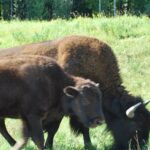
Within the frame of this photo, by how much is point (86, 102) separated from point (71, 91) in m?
0.23

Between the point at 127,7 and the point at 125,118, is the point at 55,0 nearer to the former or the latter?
the point at 127,7

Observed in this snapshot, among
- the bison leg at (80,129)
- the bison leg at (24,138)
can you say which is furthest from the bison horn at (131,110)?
the bison leg at (24,138)

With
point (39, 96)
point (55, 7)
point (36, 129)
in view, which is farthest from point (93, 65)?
point (55, 7)

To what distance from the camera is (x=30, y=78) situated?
7.59m

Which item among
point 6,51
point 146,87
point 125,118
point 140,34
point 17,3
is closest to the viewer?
point 125,118

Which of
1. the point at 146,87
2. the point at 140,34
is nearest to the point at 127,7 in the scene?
the point at 140,34

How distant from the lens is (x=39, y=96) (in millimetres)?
7539

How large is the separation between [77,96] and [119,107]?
55.9 inches

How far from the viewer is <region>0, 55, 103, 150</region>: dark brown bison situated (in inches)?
293

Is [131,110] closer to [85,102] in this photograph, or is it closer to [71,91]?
[85,102]

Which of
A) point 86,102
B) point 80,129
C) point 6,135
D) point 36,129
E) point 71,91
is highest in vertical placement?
point 71,91

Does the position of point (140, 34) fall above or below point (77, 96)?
below

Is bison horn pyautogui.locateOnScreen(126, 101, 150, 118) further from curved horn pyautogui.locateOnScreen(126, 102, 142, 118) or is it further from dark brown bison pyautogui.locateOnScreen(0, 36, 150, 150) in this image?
dark brown bison pyautogui.locateOnScreen(0, 36, 150, 150)

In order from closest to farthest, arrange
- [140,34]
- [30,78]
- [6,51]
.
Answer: [30,78] < [6,51] < [140,34]
